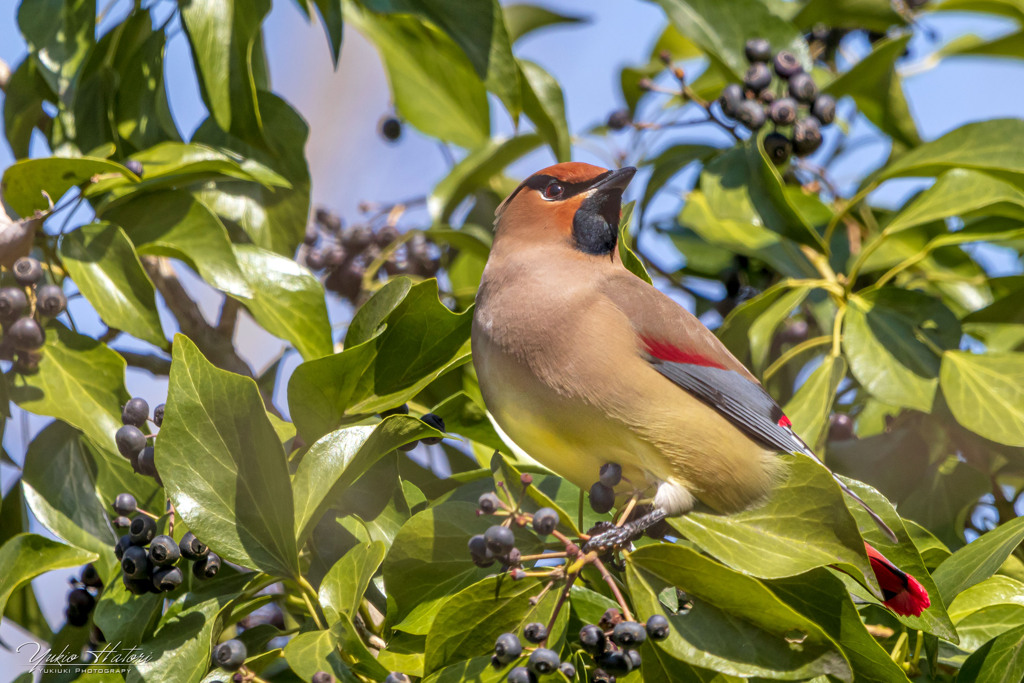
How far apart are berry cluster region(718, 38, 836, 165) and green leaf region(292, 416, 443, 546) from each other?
68.8 inches

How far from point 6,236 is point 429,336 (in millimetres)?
1108

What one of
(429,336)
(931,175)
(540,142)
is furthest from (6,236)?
(931,175)

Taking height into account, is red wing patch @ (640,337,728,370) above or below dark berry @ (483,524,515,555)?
above

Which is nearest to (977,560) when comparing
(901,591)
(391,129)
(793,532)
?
(901,591)

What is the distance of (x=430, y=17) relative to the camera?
299 cm

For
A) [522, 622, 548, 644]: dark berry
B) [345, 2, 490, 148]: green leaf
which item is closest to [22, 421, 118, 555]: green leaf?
[522, 622, 548, 644]: dark berry

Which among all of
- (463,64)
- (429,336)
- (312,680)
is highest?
(463,64)

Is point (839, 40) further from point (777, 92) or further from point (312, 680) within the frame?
point (312, 680)

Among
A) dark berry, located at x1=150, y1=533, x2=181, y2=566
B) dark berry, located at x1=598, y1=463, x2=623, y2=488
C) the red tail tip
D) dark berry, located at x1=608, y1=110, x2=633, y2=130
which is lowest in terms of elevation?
the red tail tip

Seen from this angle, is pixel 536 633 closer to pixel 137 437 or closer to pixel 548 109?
pixel 137 437

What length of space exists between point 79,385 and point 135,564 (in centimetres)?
59

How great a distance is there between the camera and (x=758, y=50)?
11.1 feet

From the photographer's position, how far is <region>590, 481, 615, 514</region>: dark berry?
224cm

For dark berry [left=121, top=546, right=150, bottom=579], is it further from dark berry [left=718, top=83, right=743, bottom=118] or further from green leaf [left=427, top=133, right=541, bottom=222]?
dark berry [left=718, top=83, right=743, bottom=118]
